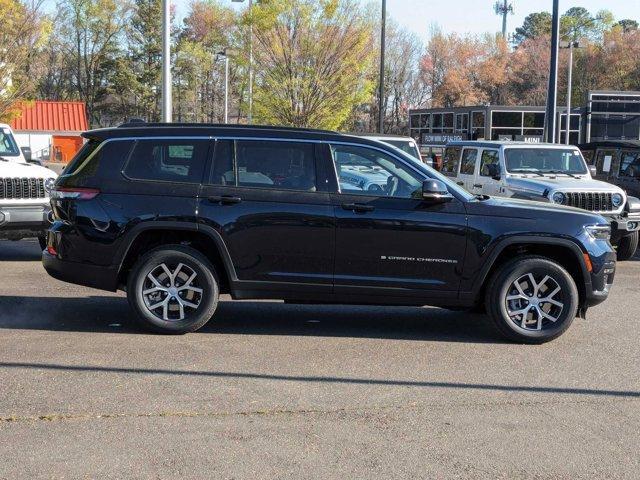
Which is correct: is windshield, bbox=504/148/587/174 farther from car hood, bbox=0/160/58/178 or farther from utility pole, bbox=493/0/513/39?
utility pole, bbox=493/0/513/39

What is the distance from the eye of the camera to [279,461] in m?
4.48

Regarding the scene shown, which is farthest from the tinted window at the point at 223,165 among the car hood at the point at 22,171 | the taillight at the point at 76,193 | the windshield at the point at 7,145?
the windshield at the point at 7,145

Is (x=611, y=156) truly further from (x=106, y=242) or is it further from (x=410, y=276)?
(x=106, y=242)

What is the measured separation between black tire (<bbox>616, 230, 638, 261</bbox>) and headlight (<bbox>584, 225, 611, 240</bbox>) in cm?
596

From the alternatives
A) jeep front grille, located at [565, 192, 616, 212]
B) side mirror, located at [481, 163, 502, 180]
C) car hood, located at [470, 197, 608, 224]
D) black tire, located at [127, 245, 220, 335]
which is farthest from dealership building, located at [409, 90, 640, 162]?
black tire, located at [127, 245, 220, 335]

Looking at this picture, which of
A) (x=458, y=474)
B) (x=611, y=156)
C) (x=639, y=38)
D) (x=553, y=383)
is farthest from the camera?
(x=639, y=38)

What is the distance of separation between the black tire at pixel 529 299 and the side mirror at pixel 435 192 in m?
0.81

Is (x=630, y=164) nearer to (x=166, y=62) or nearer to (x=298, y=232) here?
(x=166, y=62)

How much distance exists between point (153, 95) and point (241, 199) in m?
65.7

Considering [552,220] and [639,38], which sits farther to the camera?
[639,38]

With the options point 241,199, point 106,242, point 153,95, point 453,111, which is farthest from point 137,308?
point 153,95

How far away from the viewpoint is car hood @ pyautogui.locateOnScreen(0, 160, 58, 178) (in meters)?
11.1

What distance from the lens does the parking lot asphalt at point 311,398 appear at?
4496 millimetres

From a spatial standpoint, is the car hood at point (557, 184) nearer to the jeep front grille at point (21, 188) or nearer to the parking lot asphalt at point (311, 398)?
the parking lot asphalt at point (311, 398)
